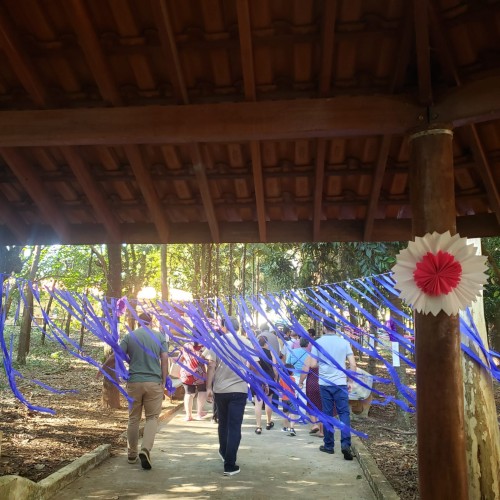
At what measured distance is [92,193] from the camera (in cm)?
412

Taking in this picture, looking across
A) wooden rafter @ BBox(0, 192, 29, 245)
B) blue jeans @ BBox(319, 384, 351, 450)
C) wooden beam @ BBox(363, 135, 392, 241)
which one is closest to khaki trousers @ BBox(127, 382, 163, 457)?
wooden rafter @ BBox(0, 192, 29, 245)

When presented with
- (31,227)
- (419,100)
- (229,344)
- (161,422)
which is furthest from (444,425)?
(161,422)

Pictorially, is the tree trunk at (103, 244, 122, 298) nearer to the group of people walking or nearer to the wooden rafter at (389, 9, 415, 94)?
the group of people walking

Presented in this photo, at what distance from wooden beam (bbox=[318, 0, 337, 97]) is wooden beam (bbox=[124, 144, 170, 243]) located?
1.55 m

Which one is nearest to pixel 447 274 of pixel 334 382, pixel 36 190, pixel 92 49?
pixel 92 49

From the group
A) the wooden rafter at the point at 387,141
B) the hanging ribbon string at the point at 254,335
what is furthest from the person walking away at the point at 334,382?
the wooden rafter at the point at 387,141

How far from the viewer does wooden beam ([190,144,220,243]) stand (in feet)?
12.2

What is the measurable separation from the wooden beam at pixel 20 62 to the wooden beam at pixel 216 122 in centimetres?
16

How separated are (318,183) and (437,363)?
1787 mm

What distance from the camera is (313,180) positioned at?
4176 millimetres

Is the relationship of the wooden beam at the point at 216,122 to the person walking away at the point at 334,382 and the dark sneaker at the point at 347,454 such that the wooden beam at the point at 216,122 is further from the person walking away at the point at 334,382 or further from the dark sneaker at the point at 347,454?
the dark sneaker at the point at 347,454

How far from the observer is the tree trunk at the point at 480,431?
13.2ft

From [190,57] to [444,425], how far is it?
280 centimetres

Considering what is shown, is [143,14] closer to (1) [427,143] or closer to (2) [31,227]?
(1) [427,143]
